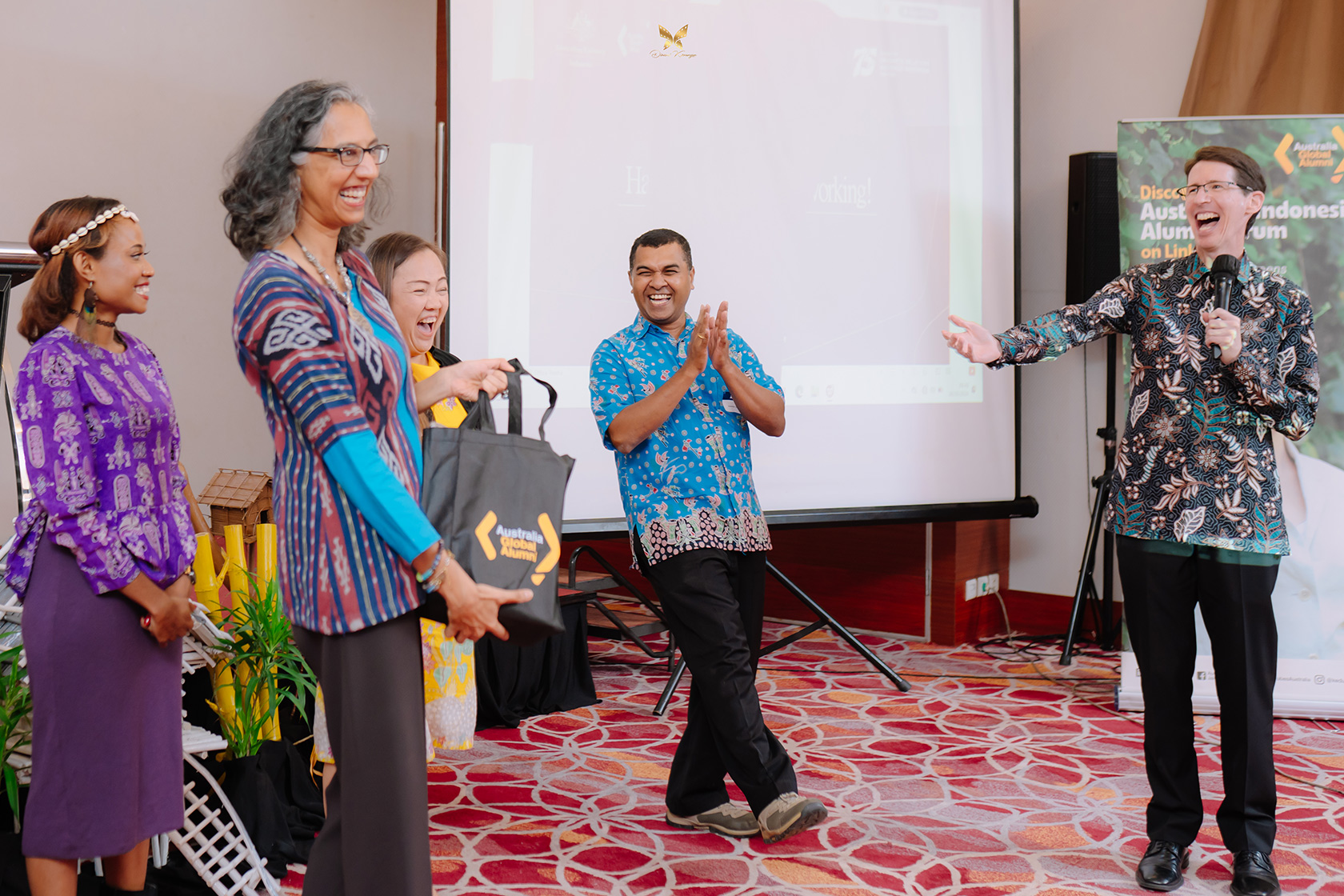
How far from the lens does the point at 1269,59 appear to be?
4445mm

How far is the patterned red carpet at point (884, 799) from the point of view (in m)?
2.43

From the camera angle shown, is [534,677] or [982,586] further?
[982,586]

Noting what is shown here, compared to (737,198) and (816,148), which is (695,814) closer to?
(737,198)

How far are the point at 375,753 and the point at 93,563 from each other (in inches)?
30.9

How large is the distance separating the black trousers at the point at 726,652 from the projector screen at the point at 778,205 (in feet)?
4.37

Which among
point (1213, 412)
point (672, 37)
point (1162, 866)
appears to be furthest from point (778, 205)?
point (1162, 866)

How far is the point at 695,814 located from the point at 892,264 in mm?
2442

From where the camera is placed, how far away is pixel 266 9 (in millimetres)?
4824

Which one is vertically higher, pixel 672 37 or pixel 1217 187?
pixel 672 37

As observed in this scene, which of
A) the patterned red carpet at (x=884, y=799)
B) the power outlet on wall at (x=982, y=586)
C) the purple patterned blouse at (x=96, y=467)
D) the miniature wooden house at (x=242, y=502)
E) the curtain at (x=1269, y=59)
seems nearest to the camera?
Result: the purple patterned blouse at (x=96, y=467)

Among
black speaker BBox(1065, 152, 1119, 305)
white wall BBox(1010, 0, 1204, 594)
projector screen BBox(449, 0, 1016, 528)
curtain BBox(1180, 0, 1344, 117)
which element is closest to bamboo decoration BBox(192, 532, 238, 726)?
projector screen BBox(449, 0, 1016, 528)

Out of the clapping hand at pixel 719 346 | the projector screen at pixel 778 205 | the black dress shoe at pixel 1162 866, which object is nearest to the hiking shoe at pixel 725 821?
the black dress shoe at pixel 1162 866

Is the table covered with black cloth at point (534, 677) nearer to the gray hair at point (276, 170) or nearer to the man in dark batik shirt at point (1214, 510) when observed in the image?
the man in dark batik shirt at point (1214, 510)

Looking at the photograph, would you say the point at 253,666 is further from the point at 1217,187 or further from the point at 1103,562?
the point at 1103,562
